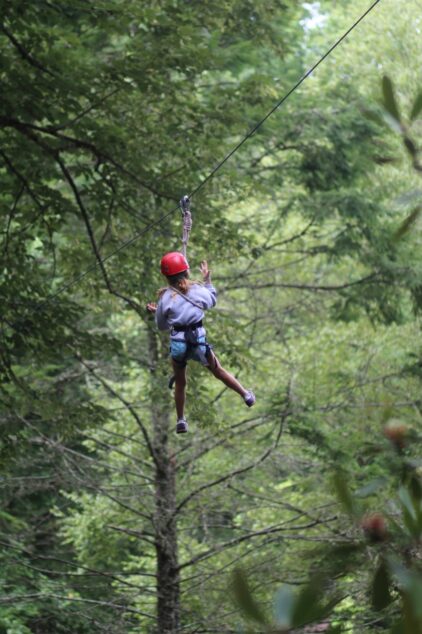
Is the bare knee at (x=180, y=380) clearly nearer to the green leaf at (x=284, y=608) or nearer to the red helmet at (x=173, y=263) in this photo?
the red helmet at (x=173, y=263)

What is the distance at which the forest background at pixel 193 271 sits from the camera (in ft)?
29.7

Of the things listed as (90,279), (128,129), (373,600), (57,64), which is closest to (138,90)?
(128,129)

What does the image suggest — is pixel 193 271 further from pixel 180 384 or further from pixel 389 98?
pixel 389 98

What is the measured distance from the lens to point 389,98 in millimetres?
2109

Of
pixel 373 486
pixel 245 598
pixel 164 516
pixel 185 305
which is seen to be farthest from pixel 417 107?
pixel 164 516

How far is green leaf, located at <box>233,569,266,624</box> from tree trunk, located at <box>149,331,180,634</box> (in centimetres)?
883

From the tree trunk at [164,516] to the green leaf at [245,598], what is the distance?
883 cm

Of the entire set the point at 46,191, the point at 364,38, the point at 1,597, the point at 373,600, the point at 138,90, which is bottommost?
the point at 373,600

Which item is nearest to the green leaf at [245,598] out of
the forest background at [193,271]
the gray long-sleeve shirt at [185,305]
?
the gray long-sleeve shirt at [185,305]

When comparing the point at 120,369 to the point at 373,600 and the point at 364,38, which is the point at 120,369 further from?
the point at 373,600

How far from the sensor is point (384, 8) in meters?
16.9

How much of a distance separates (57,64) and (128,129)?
1135mm

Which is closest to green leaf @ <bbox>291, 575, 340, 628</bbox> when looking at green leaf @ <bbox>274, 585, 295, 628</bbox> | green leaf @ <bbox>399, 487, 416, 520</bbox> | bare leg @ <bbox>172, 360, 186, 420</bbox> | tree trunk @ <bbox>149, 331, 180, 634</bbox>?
green leaf @ <bbox>274, 585, 295, 628</bbox>

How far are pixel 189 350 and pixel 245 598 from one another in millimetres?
3224
